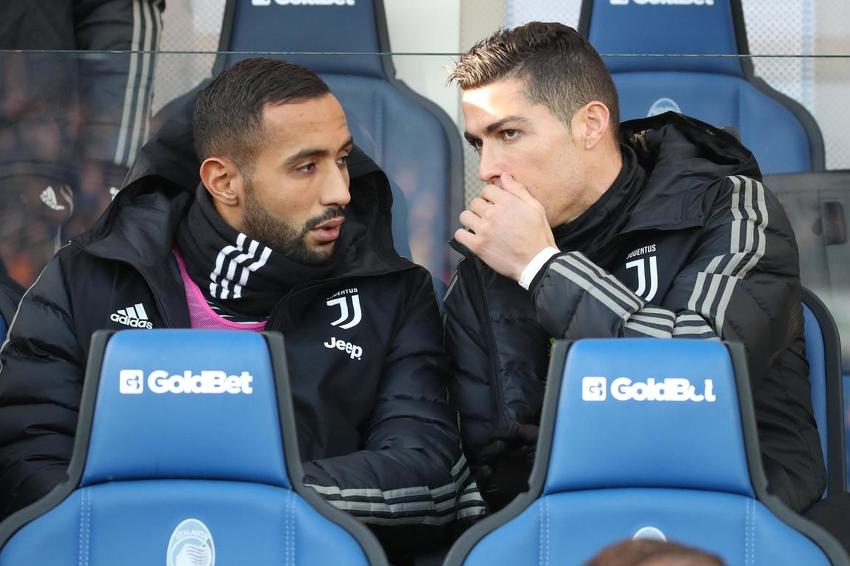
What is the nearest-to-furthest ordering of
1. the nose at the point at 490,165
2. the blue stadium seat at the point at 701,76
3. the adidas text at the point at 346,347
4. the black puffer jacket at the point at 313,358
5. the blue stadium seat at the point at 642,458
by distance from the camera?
the blue stadium seat at the point at 642,458, the black puffer jacket at the point at 313,358, the adidas text at the point at 346,347, the nose at the point at 490,165, the blue stadium seat at the point at 701,76

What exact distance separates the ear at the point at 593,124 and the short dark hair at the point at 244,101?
1.60 feet

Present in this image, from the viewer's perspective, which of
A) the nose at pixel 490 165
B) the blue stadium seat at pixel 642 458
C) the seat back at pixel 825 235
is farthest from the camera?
the seat back at pixel 825 235

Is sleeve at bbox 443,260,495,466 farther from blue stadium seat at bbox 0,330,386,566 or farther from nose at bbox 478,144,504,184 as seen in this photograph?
blue stadium seat at bbox 0,330,386,566

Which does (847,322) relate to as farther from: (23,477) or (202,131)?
(23,477)

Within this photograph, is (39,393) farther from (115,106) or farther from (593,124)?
(593,124)

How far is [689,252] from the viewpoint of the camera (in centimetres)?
228

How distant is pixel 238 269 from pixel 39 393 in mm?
411

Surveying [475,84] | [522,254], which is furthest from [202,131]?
[522,254]

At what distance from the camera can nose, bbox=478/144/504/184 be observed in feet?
8.00

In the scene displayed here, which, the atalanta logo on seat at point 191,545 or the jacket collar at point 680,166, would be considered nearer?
the atalanta logo on seat at point 191,545

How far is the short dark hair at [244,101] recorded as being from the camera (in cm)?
248

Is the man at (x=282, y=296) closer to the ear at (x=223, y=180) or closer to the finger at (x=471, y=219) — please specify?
the ear at (x=223, y=180)

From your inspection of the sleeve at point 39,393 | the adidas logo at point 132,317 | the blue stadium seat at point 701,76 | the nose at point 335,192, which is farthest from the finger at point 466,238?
the blue stadium seat at point 701,76

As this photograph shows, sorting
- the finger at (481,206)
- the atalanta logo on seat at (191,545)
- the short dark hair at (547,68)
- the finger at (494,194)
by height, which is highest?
the short dark hair at (547,68)
